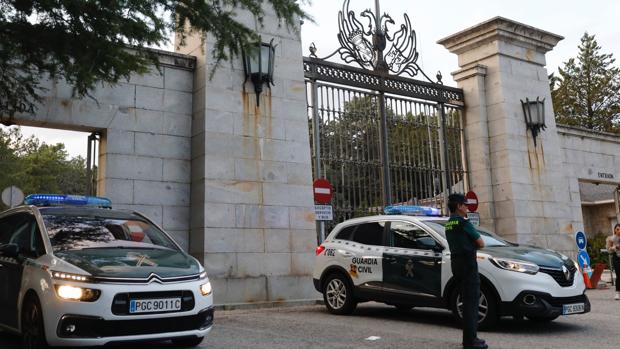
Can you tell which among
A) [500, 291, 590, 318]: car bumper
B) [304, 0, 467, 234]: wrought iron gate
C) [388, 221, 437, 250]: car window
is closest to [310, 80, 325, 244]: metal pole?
[304, 0, 467, 234]: wrought iron gate

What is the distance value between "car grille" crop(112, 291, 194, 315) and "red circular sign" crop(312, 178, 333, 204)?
19.2 feet

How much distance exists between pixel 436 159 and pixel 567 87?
30623 millimetres

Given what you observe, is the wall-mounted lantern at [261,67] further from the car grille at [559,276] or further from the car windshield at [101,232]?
the car grille at [559,276]

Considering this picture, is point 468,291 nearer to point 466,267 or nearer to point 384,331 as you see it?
point 466,267

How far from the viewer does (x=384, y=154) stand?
13.4 m

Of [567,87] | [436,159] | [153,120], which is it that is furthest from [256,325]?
[567,87]

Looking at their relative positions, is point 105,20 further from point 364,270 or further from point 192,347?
point 364,270

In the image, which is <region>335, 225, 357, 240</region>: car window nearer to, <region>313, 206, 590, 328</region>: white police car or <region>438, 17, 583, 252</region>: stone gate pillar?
<region>313, 206, 590, 328</region>: white police car

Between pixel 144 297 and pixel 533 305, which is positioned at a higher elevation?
pixel 144 297

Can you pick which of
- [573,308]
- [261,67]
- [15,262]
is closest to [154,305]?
[15,262]

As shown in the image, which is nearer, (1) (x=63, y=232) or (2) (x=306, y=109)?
(1) (x=63, y=232)

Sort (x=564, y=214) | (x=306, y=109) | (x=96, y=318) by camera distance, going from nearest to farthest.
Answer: (x=96, y=318) < (x=306, y=109) < (x=564, y=214)

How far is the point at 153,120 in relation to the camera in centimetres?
1067

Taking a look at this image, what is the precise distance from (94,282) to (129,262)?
0.49 metres
